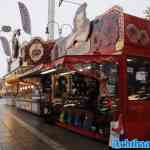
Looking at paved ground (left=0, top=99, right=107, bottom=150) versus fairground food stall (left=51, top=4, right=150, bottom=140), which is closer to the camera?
paved ground (left=0, top=99, right=107, bottom=150)

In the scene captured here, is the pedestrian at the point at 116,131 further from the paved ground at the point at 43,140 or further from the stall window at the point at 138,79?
the stall window at the point at 138,79

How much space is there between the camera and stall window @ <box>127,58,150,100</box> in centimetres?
1293

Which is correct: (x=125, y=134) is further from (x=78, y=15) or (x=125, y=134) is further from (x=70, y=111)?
(x=78, y=15)

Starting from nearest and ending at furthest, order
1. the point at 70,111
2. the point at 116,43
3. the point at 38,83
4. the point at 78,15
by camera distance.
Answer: the point at 116,43, the point at 70,111, the point at 78,15, the point at 38,83

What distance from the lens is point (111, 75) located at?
1448 cm

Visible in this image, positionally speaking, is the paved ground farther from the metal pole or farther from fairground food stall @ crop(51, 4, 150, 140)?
the metal pole

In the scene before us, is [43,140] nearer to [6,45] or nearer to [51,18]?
[51,18]

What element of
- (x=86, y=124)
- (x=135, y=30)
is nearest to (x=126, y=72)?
(x=135, y=30)

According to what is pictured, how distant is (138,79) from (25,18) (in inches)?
836

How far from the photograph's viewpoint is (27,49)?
2844 centimetres

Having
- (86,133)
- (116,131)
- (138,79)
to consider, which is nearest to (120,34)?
(138,79)

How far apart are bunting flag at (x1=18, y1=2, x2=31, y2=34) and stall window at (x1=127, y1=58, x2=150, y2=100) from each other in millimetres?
20896

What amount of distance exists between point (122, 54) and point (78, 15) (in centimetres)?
740

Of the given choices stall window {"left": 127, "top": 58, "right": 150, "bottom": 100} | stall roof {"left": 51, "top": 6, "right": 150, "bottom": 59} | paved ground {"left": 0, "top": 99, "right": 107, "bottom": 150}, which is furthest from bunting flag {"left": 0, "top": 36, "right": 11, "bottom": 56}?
stall window {"left": 127, "top": 58, "right": 150, "bottom": 100}
